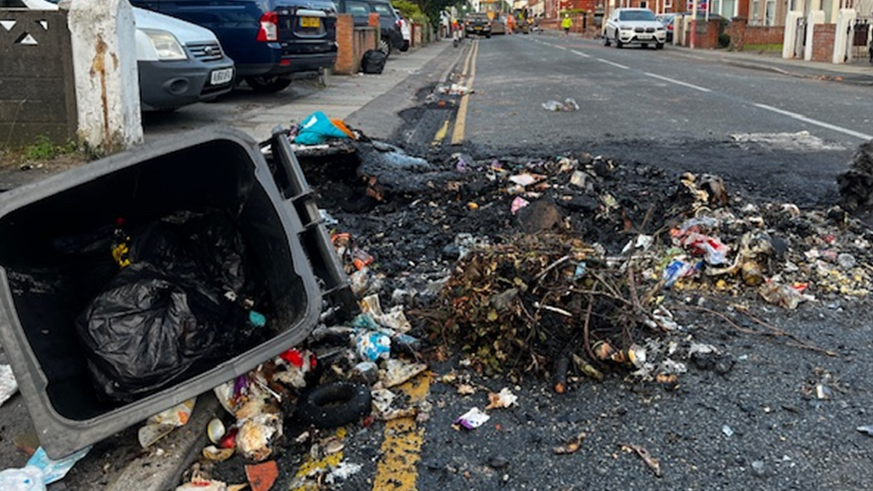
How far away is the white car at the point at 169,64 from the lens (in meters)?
8.18

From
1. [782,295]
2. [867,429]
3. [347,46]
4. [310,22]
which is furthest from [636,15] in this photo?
[867,429]

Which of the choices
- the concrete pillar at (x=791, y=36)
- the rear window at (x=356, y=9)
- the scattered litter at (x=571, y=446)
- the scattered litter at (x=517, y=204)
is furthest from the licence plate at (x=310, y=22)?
the concrete pillar at (x=791, y=36)

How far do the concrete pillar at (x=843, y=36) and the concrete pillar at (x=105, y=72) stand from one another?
948 inches

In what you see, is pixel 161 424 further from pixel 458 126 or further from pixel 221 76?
pixel 458 126

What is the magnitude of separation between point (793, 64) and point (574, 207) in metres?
22.9

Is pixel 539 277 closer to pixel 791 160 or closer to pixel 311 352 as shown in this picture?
pixel 311 352

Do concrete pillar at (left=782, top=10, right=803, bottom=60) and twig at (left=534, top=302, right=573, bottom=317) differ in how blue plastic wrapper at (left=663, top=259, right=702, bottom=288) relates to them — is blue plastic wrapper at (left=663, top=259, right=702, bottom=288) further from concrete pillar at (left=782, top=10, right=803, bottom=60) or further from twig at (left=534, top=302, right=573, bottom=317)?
concrete pillar at (left=782, top=10, right=803, bottom=60)

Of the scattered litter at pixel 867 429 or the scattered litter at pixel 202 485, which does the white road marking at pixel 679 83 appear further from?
the scattered litter at pixel 202 485

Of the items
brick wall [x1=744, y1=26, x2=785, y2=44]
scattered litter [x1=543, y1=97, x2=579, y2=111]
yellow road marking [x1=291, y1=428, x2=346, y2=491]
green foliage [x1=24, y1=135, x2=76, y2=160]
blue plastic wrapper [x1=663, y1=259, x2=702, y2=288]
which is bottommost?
yellow road marking [x1=291, y1=428, x2=346, y2=491]

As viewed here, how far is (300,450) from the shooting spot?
9.67 feet

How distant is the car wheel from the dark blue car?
48.0 inches

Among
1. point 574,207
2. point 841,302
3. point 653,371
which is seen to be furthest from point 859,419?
point 574,207

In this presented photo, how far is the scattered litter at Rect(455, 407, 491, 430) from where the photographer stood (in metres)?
3.05

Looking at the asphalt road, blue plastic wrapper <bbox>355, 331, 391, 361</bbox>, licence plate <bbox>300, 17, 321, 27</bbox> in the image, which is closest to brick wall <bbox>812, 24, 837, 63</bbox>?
the asphalt road
